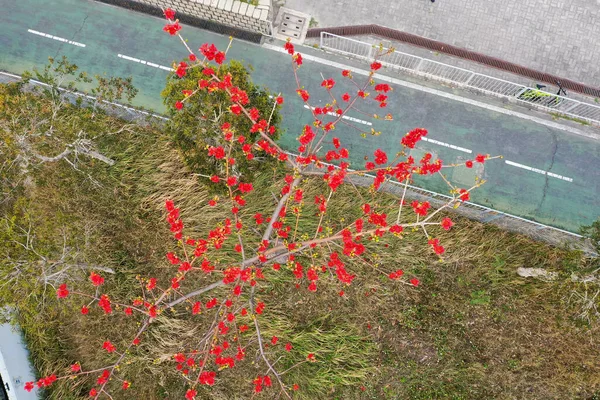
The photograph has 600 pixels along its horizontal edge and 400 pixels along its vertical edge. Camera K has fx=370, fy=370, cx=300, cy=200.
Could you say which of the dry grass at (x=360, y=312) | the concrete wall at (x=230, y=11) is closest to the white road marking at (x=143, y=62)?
the concrete wall at (x=230, y=11)

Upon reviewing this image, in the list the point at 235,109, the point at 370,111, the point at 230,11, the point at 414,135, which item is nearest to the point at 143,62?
the point at 230,11

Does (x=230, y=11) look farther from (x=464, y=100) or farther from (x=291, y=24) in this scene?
(x=464, y=100)

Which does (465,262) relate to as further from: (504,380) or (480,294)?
(504,380)

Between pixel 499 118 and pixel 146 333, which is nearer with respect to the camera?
pixel 146 333

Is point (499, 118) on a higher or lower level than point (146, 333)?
higher

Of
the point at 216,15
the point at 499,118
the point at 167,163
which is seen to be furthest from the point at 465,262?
the point at 216,15

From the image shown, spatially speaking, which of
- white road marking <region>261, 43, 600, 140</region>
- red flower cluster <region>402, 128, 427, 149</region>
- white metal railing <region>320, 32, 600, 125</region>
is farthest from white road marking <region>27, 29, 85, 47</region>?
red flower cluster <region>402, 128, 427, 149</region>
